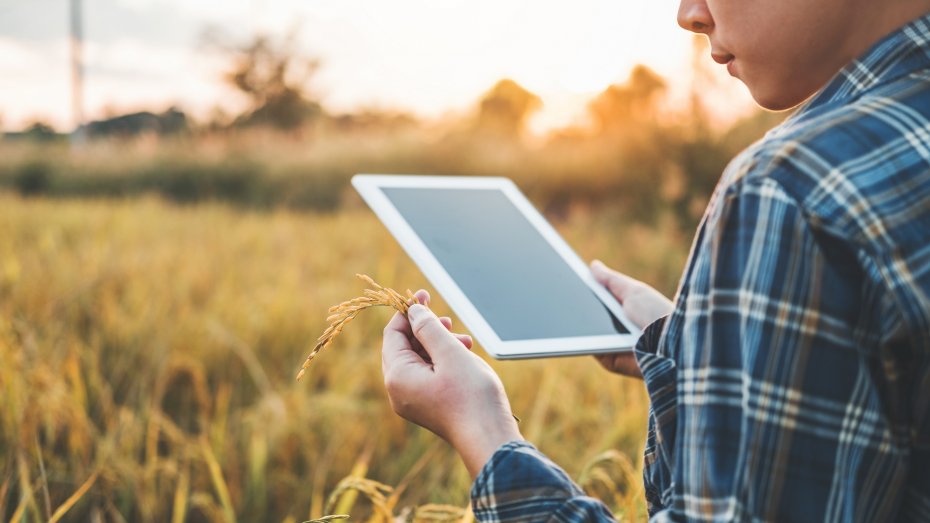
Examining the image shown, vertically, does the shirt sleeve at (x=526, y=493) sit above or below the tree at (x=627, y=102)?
below

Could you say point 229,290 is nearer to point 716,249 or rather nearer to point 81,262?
point 81,262

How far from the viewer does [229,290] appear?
309 centimetres

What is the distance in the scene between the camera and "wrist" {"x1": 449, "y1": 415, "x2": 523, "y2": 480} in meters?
0.70

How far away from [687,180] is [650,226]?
81cm

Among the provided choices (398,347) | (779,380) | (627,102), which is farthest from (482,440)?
(627,102)

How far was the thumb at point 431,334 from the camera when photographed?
2.54 feet

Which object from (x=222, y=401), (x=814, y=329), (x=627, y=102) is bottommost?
(x=222, y=401)

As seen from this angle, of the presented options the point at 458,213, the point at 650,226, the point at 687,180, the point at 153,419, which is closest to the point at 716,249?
the point at 458,213

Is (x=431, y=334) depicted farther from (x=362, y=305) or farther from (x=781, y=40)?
(x=781, y=40)

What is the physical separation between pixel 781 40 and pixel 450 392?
1.33 ft

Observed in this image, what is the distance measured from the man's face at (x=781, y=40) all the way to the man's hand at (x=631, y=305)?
45cm

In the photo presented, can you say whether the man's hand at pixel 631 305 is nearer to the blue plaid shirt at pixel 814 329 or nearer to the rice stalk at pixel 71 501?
the blue plaid shirt at pixel 814 329

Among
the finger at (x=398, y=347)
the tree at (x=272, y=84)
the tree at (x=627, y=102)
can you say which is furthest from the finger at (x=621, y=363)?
the tree at (x=272, y=84)

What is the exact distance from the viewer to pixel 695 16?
2.34ft
